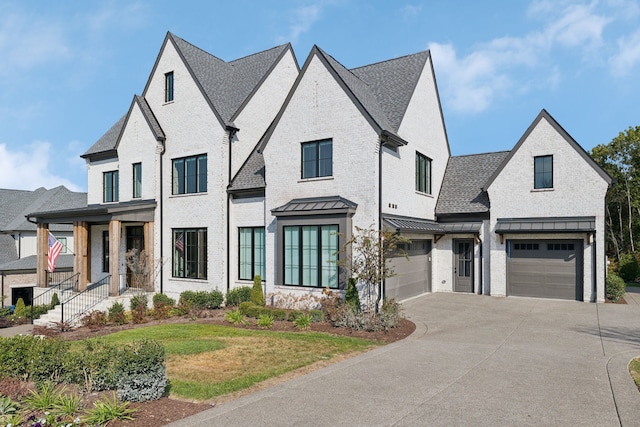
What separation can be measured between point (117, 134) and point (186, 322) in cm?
1469

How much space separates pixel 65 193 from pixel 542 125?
36480 mm

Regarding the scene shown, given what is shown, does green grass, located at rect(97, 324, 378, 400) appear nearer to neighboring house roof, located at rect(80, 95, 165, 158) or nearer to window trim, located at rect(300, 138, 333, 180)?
window trim, located at rect(300, 138, 333, 180)

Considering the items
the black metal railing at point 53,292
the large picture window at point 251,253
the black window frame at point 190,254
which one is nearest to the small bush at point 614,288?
the large picture window at point 251,253

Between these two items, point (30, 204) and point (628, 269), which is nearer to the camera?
point (628, 269)

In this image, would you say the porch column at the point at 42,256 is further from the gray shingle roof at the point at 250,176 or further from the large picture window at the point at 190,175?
the gray shingle roof at the point at 250,176

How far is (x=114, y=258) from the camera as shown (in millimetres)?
20250

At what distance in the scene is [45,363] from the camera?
8.08 meters

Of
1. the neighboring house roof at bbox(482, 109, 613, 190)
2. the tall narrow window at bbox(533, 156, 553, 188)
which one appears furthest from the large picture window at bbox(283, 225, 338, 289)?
the tall narrow window at bbox(533, 156, 553, 188)

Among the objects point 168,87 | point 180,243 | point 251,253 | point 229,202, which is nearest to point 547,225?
point 251,253

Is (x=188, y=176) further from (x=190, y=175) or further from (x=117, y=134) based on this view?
(x=117, y=134)

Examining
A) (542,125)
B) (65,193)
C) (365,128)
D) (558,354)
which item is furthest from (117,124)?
(558,354)

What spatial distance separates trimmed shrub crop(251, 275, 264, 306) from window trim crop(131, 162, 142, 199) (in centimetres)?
931

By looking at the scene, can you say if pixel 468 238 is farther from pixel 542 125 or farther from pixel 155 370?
pixel 155 370

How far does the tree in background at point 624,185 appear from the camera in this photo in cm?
3266
